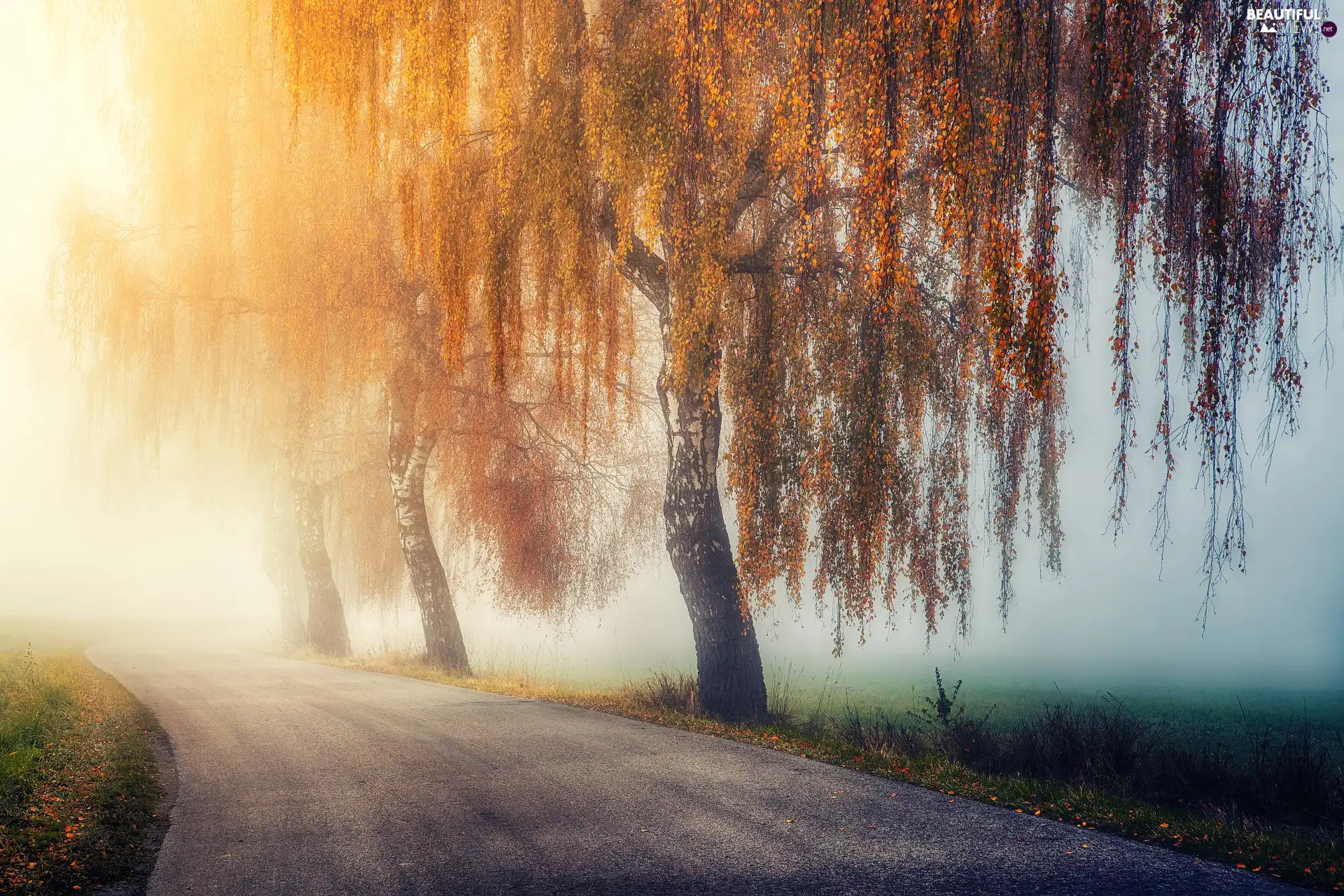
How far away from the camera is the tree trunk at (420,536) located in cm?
1634

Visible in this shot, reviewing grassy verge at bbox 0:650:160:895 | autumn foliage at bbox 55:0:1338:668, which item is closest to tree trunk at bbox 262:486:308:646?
grassy verge at bbox 0:650:160:895

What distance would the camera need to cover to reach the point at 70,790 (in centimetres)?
652

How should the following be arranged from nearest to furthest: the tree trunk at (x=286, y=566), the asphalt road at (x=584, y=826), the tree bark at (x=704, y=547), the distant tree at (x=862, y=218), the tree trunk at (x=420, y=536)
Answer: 1. the asphalt road at (x=584, y=826)
2. the distant tree at (x=862, y=218)
3. the tree bark at (x=704, y=547)
4. the tree trunk at (x=420, y=536)
5. the tree trunk at (x=286, y=566)

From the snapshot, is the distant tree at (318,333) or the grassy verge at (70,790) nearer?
the grassy verge at (70,790)

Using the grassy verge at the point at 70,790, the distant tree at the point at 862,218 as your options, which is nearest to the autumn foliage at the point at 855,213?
the distant tree at the point at 862,218

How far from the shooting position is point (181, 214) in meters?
14.0

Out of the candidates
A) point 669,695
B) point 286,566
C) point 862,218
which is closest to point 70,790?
point 669,695

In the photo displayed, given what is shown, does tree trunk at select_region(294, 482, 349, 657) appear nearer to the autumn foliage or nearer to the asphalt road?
the autumn foliage

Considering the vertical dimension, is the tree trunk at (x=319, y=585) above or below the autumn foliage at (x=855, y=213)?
below

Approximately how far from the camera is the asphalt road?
4.58 m

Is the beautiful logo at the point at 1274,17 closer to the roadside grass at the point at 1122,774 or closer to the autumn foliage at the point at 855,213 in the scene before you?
the autumn foliage at the point at 855,213

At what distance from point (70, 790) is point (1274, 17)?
943 centimetres

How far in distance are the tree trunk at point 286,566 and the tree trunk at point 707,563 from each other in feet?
51.4

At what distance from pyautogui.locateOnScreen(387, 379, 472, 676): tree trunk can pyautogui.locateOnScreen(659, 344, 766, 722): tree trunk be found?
715 cm
